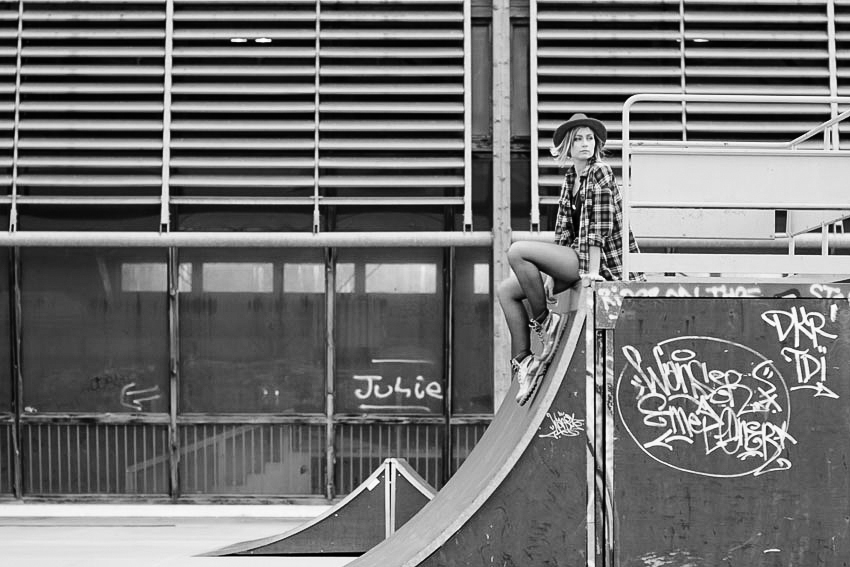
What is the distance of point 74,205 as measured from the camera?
1320cm

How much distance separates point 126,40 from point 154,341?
146 inches

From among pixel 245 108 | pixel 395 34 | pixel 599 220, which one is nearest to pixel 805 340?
pixel 599 220

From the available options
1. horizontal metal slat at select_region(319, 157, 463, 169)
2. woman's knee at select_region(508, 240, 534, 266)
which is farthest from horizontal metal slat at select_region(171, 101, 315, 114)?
woman's knee at select_region(508, 240, 534, 266)

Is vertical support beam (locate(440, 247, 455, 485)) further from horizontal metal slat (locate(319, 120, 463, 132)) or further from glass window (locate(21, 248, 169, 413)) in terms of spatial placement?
glass window (locate(21, 248, 169, 413))

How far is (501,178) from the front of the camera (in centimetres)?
1287

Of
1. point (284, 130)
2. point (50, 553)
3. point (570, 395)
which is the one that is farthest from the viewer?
point (284, 130)

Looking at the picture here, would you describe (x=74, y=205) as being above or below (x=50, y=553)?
above

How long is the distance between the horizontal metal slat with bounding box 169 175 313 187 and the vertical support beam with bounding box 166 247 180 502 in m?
0.89

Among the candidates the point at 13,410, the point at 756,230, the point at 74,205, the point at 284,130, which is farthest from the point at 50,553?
the point at 756,230

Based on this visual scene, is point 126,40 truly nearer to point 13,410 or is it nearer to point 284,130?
point 284,130

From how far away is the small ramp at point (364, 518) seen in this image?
366 inches

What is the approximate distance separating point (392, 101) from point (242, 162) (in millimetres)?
1967

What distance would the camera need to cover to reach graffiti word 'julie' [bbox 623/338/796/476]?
20.2 feet

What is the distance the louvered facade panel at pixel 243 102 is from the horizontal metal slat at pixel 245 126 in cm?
1
